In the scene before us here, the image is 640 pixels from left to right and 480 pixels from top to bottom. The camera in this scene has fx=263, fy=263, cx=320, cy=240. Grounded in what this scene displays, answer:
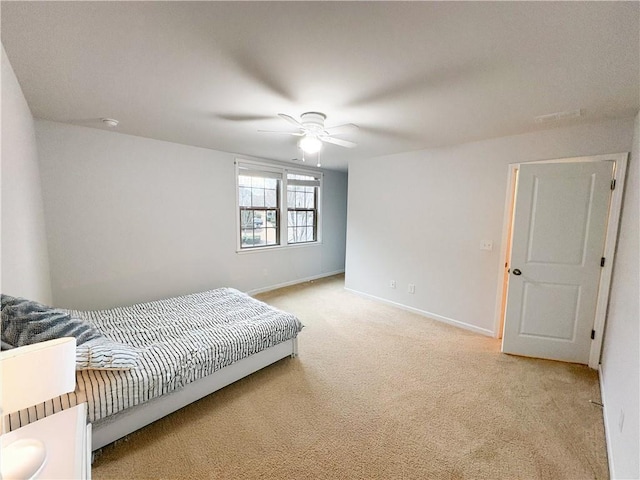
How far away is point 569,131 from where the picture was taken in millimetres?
2609

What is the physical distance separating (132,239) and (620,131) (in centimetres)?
526

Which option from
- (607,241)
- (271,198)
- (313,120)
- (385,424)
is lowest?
(385,424)

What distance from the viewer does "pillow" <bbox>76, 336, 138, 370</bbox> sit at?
61.4 inches

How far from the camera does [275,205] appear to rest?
4840 millimetres

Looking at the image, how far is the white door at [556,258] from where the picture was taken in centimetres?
251

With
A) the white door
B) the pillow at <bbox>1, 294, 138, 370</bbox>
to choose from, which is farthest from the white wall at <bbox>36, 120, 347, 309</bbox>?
the white door

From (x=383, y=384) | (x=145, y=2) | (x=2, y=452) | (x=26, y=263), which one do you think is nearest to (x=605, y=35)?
(x=145, y=2)

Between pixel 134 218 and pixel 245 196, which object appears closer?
pixel 134 218

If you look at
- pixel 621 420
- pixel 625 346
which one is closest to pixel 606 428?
pixel 621 420

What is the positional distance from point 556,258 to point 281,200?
3887 mm

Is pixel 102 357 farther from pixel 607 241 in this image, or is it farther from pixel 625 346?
pixel 607 241

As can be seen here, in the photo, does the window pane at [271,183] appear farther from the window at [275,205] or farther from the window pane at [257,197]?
the window pane at [257,197]

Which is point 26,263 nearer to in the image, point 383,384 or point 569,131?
point 383,384

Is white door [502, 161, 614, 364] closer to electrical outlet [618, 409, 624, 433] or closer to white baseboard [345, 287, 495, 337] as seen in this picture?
white baseboard [345, 287, 495, 337]
